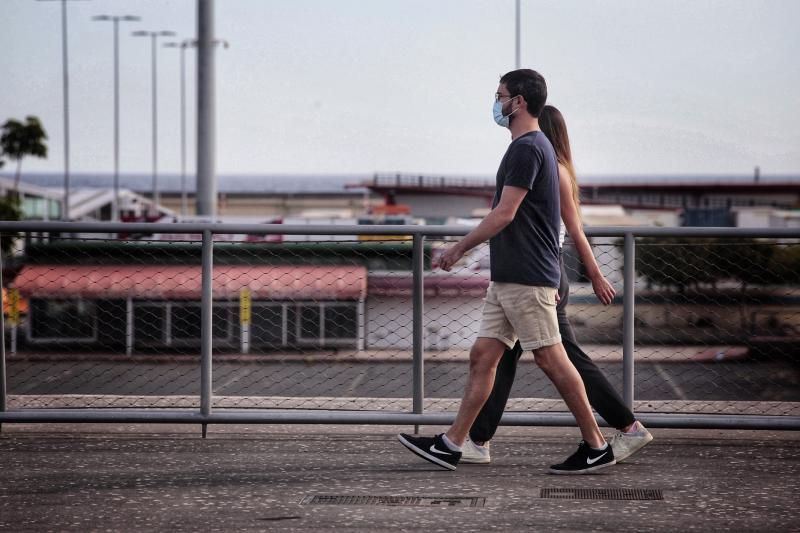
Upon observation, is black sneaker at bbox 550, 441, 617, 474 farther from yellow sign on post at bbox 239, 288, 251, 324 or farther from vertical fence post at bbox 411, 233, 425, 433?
yellow sign on post at bbox 239, 288, 251, 324

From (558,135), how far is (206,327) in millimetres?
2411

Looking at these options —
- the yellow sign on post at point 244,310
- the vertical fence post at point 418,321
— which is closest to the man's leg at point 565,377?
the vertical fence post at point 418,321

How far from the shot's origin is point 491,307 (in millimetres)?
5855

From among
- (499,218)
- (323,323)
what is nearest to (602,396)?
(499,218)

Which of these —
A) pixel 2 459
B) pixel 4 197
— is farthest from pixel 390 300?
pixel 4 197

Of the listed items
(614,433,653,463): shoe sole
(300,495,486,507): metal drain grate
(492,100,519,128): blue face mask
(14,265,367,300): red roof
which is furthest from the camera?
(14,265,367,300): red roof

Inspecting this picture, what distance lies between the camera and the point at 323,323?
12148mm

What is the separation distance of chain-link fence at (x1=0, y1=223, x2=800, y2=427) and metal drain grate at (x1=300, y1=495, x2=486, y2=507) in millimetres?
1483

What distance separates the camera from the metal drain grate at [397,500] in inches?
208

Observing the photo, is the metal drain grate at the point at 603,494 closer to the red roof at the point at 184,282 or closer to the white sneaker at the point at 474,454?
the white sneaker at the point at 474,454

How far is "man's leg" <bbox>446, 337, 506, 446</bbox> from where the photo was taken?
19.2ft

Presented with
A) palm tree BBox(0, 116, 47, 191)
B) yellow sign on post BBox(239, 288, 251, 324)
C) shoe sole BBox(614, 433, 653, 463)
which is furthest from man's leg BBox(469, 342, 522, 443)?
palm tree BBox(0, 116, 47, 191)

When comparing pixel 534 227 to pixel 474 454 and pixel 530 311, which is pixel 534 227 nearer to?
pixel 530 311

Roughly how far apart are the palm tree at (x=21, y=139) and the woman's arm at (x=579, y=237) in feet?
245
